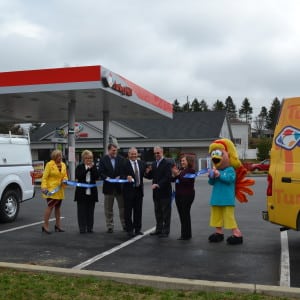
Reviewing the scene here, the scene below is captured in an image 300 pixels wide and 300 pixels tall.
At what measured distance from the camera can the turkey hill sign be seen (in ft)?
66.3

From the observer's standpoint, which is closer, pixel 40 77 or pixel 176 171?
pixel 176 171

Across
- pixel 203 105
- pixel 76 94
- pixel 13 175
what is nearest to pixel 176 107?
pixel 203 105

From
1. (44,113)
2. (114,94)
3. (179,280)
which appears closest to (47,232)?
(179,280)

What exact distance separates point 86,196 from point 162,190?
5.35 ft

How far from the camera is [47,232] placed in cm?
962

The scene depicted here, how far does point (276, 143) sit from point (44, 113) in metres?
25.7

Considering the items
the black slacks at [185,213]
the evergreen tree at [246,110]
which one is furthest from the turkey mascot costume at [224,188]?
the evergreen tree at [246,110]

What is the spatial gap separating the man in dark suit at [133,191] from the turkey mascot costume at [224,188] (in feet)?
5.11

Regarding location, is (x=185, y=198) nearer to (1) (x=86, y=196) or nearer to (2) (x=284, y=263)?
(1) (x=86, y=196)

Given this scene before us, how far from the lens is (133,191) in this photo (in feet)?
30.6

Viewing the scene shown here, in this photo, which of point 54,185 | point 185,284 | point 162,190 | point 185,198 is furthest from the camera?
point 54,185

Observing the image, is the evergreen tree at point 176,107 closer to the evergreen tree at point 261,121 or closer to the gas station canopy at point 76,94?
the evergreen tree at point 261,121

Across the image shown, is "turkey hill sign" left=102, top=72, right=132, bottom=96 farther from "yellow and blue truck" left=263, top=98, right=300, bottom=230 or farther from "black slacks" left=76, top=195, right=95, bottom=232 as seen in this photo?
"yellow and blue truck" left=263, top=98, right=300, bottom=230

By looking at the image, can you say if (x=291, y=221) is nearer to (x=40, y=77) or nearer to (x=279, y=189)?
(x=279, y=189)
